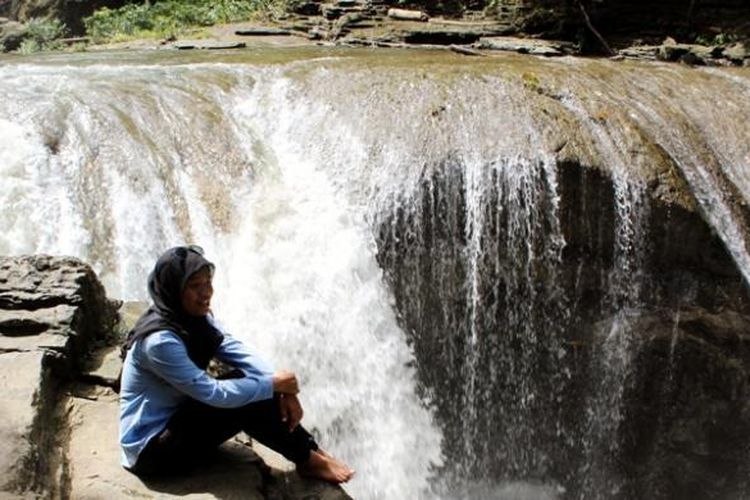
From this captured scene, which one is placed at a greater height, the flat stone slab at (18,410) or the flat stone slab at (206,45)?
the flat stone slab at (206,45)

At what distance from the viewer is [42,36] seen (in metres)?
16.9

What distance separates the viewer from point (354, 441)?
610 centimetres

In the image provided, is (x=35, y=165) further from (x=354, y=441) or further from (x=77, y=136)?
(x=354, y=441)

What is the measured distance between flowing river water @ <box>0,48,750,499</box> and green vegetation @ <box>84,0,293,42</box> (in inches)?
314

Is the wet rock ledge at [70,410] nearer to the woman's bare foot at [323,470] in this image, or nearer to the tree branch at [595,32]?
the woman's bare foot at [323,470]

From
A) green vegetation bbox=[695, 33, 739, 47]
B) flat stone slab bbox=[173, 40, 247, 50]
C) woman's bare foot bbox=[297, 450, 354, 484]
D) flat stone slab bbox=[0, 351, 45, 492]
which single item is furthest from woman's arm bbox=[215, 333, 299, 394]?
green vegetation bbox=[695, 33, 739, 47]

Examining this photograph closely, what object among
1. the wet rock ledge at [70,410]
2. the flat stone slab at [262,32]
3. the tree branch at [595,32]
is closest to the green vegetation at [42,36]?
the flat stone slab at [262,32]

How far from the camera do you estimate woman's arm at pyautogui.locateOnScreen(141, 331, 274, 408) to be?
3.41 metres

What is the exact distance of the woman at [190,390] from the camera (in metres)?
3.42

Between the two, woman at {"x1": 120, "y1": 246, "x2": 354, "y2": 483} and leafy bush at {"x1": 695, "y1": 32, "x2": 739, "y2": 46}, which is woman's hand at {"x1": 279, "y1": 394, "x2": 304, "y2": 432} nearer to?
woman at {"x1": 120, "y1": 246, "x2": 354, "y2": 483}

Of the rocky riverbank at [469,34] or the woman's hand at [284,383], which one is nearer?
the woman's hand at [284,383]

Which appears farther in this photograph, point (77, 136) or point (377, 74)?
point (377, 74)

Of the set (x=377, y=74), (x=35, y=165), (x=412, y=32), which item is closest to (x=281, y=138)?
(x=377, y=74)

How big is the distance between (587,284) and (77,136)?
15.4 ft
